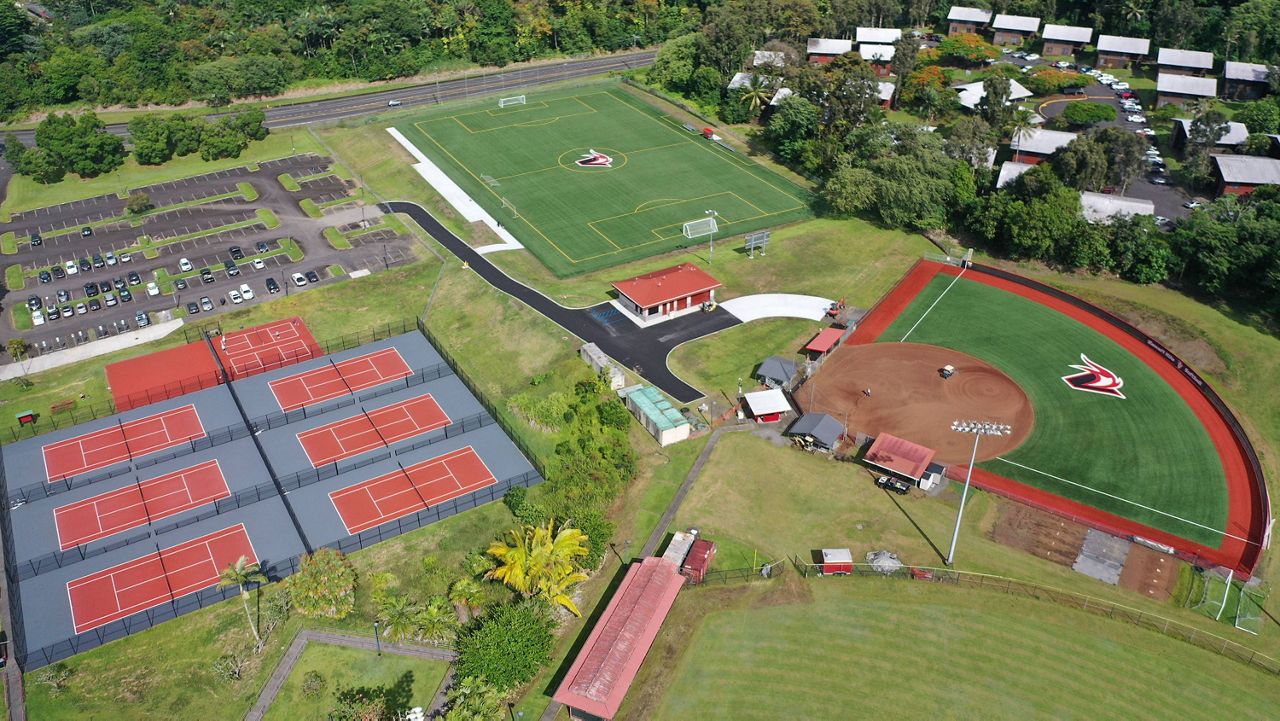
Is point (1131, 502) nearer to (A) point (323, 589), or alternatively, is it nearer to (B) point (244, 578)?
(A) point (323, 589)

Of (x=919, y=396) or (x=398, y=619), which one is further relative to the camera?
(x=919, y=396)

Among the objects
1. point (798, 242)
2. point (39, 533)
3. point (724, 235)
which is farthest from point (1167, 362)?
point (39, 533)

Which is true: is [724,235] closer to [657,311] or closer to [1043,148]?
[657,311]

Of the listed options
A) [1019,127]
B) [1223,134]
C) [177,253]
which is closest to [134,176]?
[177,253]

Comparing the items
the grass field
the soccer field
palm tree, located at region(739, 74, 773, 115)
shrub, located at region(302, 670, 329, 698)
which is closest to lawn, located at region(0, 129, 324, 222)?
the soccer field

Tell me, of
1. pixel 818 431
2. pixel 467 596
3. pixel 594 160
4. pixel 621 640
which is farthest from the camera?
pixel 594 160

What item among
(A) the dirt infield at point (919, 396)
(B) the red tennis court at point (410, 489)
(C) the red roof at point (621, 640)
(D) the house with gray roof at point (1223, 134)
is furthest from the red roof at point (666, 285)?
(D) the house with gray roof at point (1223, 134)
